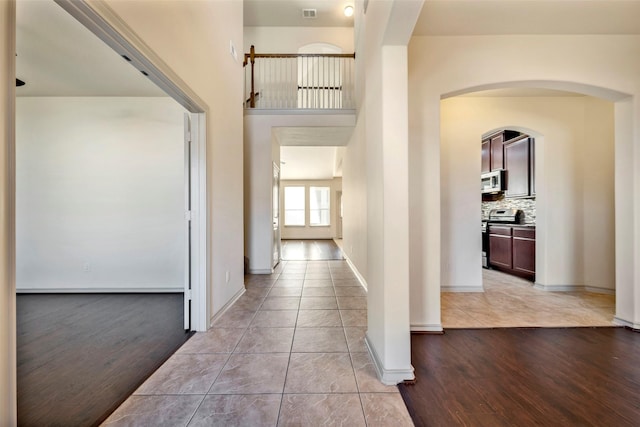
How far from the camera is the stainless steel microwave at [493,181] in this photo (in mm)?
4453

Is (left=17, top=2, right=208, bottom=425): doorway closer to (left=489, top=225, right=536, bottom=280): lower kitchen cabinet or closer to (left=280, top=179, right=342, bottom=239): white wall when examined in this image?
(left=489, top=225, right=536, bottom=280): lower kitchen cabinet

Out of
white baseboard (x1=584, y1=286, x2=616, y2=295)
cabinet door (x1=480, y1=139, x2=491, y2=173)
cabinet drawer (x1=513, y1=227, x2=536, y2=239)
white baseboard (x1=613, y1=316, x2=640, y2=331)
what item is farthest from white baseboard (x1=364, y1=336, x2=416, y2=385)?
cabinet door (x1=480, y1=139, x2=491, y2=173)

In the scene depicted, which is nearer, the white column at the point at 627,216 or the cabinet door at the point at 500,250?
the white column at the point at 627,216

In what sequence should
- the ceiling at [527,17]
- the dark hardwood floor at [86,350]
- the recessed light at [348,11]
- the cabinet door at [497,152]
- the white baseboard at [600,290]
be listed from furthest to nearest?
the recessed light at [348,11], the cabinet door at [497,152], the white baseboard at [600,290], the ceiling at [527,17], the dark hardwood floor at [86,350]

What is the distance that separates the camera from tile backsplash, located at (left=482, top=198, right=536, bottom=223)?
407 centimetres

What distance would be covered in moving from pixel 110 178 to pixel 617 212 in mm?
6046

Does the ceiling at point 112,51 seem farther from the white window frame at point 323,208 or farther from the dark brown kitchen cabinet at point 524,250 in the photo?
the white window frame at point 323,208

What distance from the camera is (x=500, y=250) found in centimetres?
450

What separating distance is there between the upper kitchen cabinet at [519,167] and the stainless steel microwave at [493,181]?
0.10 metres

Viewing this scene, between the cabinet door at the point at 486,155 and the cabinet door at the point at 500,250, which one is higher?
the cabinet door at the point at 486,155

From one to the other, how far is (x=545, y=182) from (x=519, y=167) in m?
0.63

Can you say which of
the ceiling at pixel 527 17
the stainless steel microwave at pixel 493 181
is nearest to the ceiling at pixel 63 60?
the ceiling at pixel 527 17

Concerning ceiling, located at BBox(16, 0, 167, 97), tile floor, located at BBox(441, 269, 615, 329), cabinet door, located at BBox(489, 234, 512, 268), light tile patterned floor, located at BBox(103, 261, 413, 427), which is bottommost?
light tile patterned floor, located at BBox(103, 261, 413, 427)

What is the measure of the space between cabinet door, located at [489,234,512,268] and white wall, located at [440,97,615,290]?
735mm
